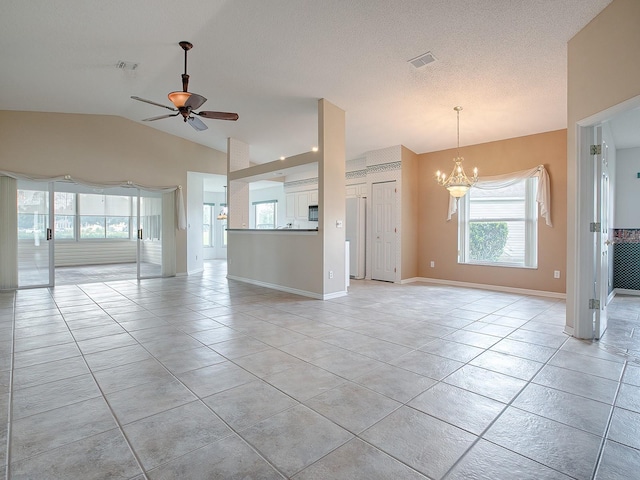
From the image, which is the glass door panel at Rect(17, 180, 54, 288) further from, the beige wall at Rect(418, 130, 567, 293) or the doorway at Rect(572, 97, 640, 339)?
the doorway at Rect(572, 97, 640, 339)

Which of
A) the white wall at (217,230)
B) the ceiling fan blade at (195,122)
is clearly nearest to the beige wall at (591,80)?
the ceiling fan blade at (195,122)

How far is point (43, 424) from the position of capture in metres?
1.90

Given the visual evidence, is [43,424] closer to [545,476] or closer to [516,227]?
[545,476]

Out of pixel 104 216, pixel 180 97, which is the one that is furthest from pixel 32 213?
pixel 180 97

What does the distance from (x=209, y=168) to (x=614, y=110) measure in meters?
7.76

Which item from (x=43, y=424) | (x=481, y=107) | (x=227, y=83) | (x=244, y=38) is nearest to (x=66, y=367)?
(x=43, y=424)

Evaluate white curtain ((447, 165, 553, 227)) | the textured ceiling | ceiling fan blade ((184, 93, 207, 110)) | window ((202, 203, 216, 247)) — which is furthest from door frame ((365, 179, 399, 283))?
window ((202, 203, 216, 247))

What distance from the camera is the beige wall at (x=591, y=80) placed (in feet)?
8.95

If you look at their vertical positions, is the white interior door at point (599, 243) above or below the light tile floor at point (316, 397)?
above

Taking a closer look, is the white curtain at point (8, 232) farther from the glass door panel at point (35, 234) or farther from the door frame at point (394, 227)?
the door frame at point (394, 227)

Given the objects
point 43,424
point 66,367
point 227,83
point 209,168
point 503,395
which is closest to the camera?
point 43,424

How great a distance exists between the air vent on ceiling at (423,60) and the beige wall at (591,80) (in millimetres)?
1363

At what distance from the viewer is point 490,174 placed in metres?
6.41

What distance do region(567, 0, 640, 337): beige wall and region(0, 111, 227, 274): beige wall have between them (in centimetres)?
741
